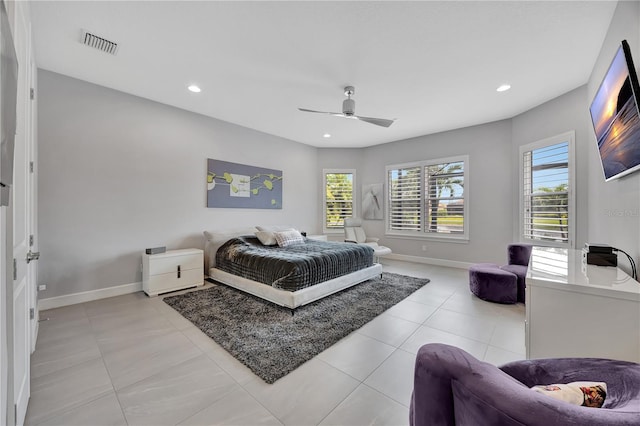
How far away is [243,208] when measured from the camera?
500cm

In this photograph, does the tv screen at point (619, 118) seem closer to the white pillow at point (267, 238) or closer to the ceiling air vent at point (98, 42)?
the white pillow at point (267, 238)

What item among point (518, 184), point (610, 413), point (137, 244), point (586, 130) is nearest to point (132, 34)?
point (137, 244)

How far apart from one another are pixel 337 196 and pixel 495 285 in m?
4.04

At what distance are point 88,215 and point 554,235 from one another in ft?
21.4

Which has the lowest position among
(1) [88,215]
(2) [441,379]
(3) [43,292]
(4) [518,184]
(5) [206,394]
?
(5) [206,394]

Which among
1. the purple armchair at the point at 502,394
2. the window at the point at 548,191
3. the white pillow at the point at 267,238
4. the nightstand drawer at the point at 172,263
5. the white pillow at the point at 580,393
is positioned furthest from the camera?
the white pillow at the point at 267,238

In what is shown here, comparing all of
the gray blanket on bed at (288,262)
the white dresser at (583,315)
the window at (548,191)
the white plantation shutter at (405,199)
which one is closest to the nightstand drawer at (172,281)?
the gray blanket on bed at (288,262)

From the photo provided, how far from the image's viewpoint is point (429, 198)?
5.56 metres

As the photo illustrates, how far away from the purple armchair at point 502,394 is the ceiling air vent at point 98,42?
12.1 feet

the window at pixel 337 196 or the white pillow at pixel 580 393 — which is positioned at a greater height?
the window at pixel 337 196

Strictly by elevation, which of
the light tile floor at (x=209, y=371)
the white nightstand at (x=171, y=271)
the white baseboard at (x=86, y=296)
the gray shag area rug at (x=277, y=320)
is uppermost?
the white nightstand at (x=171, y=271)

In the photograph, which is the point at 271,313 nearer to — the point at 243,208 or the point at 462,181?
the point at 243,208

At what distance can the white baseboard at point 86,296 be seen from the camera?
9.71 ft

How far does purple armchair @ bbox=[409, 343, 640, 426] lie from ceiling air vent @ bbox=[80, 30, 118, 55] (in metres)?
3.69
